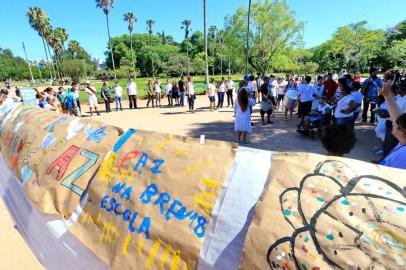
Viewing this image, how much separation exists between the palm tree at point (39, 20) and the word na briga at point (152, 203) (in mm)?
62655

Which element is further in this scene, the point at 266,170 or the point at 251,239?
the point at 266,170

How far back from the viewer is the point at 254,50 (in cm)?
3644

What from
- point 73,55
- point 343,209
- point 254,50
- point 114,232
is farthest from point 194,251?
point 73,55

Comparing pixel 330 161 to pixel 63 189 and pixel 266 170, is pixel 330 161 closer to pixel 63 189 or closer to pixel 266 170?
pixel 266 170

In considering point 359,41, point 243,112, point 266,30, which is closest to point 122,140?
point 243,112

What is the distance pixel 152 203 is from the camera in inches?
54.9

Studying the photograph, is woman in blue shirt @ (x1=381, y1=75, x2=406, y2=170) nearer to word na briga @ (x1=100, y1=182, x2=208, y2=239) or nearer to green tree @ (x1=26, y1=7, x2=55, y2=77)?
word na briga @ (x1=100, y1=182, x2=208, y2=239)

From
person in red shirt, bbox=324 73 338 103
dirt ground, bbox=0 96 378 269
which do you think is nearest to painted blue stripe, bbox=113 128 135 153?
dirt ground, bbox=0 96 378 269

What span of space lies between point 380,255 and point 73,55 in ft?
329

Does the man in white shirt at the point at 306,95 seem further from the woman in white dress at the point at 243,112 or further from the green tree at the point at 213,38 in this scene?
the green tree at the point at 213,38

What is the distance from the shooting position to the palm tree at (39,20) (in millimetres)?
50375

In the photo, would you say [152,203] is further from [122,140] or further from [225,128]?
[225,128]

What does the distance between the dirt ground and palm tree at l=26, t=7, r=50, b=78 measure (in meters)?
51.3

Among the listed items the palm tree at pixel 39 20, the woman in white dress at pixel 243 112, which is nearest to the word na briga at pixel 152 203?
the woman in white dress at pixel 243 112
